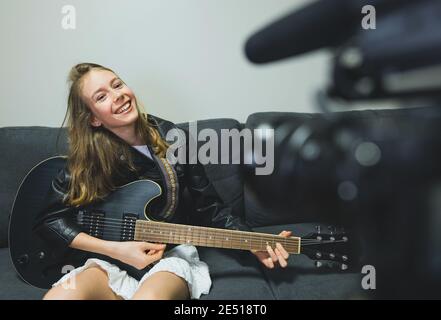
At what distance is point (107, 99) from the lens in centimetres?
98

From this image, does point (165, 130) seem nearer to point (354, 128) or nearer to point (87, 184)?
point (87, 184)

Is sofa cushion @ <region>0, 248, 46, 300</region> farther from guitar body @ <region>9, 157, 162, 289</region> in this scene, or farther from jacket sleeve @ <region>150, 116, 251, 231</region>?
jacket sleeve @ <region>150, 116, 251, 231</region>

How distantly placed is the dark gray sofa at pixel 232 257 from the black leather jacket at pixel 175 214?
117 mm

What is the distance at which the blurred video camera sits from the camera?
0.24 meters

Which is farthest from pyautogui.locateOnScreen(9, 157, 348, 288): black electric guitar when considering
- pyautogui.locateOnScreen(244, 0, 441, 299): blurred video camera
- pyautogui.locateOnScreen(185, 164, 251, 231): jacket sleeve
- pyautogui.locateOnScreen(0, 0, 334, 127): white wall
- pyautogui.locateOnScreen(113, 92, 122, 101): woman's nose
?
pyautogui.locateOnScreen(244, 0, 441, 299): blurred video camera

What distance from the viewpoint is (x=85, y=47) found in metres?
1.27

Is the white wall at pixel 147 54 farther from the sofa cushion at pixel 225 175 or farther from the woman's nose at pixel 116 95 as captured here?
the woman's nose at pixel 116 95

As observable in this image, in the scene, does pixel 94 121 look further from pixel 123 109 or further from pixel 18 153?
pixel 18 153

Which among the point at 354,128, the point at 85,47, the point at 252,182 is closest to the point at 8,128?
the point at 85,47

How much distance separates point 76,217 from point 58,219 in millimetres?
45

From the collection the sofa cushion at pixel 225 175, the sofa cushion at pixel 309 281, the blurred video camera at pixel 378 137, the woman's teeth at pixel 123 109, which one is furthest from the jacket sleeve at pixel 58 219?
the blurred video camera at pixel 378 137

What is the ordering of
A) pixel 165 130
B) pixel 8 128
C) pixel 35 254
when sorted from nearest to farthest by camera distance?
pixel 35 254
pixel 165 130
pixel 8 128

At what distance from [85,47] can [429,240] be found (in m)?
1.26

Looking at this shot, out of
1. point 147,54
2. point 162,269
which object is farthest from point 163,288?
point 147,54
